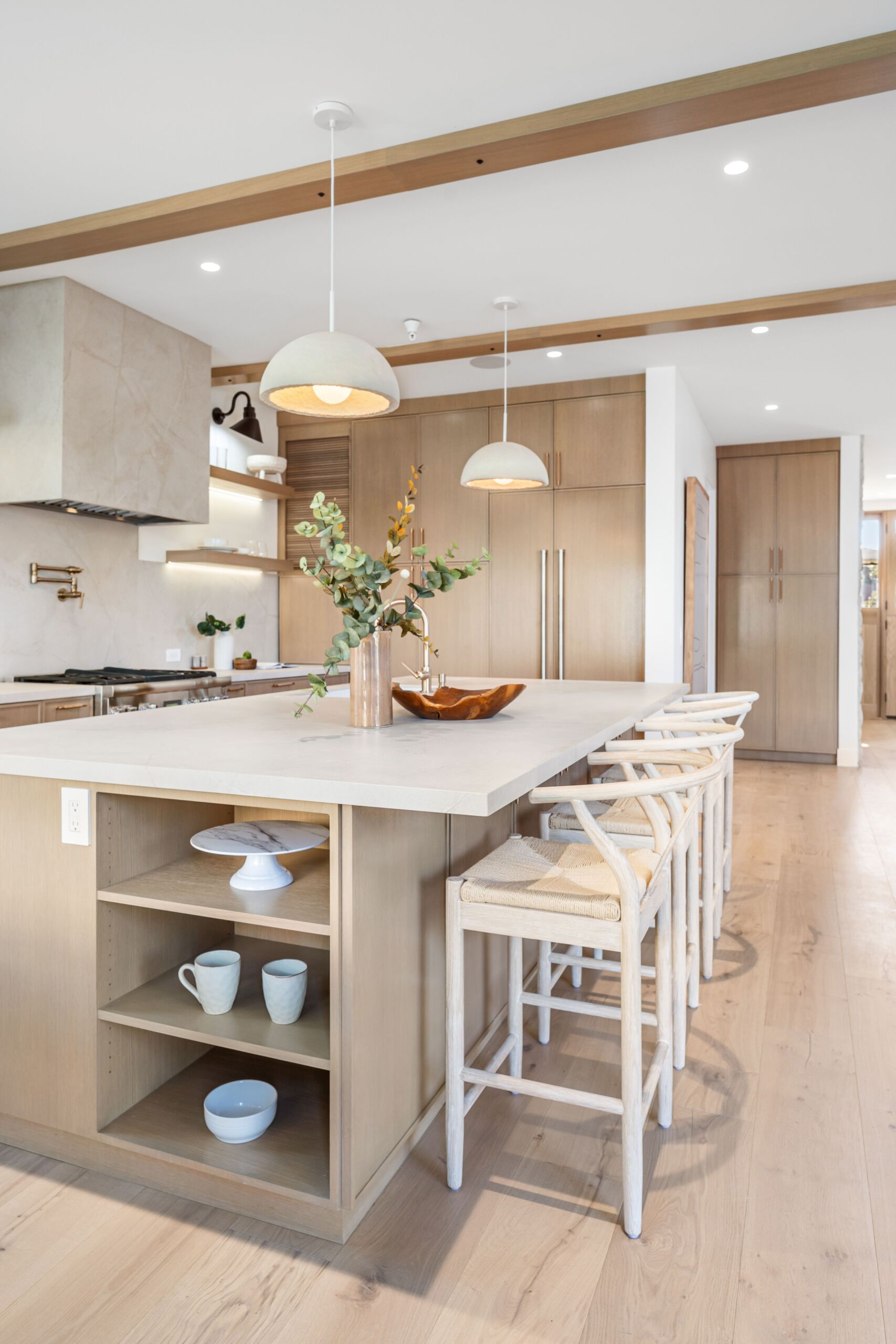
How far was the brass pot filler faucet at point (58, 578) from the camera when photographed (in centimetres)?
402

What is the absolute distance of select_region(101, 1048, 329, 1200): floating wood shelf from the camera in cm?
158

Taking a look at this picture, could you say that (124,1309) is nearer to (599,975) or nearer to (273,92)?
(599,975)

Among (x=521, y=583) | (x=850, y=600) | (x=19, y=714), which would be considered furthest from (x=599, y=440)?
(x=19, y=714)

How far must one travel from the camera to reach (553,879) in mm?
1729

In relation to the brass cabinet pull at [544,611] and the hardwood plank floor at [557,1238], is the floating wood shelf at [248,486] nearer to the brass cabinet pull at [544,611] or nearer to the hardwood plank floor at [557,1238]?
the brass cabinet pull at [544,611]

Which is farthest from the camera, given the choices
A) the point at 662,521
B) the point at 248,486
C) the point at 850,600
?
the point at 850,600

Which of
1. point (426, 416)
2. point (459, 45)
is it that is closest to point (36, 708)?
point (459, 45)

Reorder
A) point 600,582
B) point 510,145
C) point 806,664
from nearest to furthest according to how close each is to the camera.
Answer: point 510,145, point 600,582, point 806,664

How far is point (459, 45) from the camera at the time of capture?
2160mm

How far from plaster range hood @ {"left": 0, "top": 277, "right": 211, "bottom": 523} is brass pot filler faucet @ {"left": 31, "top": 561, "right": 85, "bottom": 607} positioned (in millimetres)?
269

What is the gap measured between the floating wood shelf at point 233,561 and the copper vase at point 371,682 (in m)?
2.95

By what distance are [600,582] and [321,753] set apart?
3.88 metres

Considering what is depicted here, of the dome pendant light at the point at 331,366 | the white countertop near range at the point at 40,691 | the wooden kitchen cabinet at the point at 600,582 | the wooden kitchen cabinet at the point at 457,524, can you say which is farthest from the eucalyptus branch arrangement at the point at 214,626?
the dome pendant light at the point at 331,366

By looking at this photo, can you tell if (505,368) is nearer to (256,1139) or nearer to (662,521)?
(662,521)
